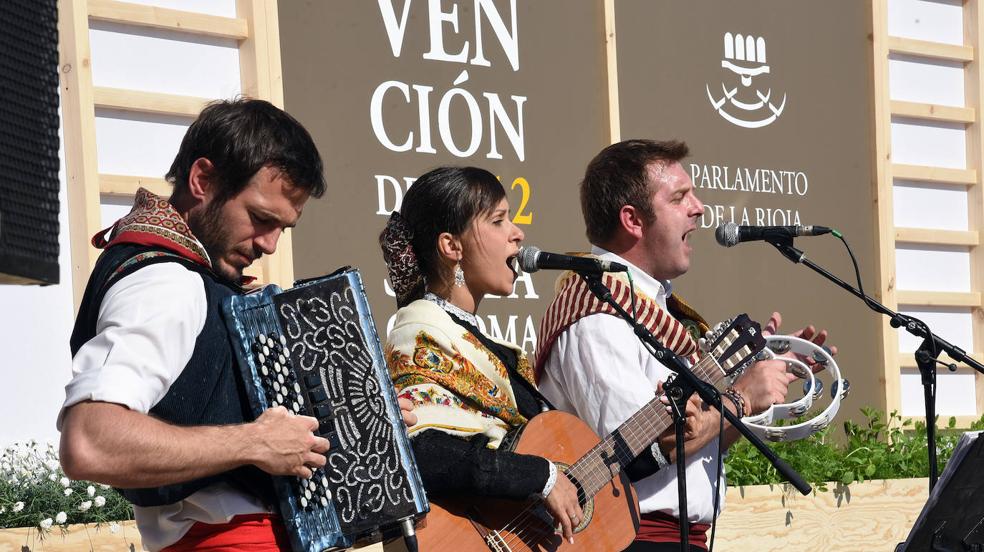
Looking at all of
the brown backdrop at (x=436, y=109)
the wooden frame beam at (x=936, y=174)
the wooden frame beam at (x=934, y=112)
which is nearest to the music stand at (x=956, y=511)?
the brown backdrop at (x=436, y=109)

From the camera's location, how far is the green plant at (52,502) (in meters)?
3.60

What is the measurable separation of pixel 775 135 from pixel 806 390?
3.03 m

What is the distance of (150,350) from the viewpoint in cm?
220

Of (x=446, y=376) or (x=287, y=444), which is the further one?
(x=446, y=376)

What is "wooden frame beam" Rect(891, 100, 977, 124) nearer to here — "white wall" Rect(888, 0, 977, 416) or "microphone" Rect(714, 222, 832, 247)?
"white wall" Rect(888, 0, 977, 416)

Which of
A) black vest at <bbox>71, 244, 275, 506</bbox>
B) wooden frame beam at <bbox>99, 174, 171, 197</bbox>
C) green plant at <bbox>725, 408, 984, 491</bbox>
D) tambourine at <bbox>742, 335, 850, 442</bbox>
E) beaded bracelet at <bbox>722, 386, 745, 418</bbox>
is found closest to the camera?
black vest at <bbox>71, 244, 275, 506</bbox>

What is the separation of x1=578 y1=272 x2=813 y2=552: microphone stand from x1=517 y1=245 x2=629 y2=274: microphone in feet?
0.09

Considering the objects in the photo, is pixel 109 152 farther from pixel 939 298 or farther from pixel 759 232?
pixel 939 298

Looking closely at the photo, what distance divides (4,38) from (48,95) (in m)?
0.09

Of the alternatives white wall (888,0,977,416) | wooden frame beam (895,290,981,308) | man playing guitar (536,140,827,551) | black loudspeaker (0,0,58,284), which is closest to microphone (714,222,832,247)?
man playing guitar (536,140,827,551)

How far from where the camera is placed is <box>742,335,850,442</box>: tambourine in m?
3.50

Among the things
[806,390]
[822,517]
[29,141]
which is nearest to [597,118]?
[822,517]

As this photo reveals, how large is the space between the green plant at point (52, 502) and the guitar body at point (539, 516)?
1141 mm

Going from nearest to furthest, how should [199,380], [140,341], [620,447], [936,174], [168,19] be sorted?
[140,341], [199,380], [620,447], [168,19], [936,174]
